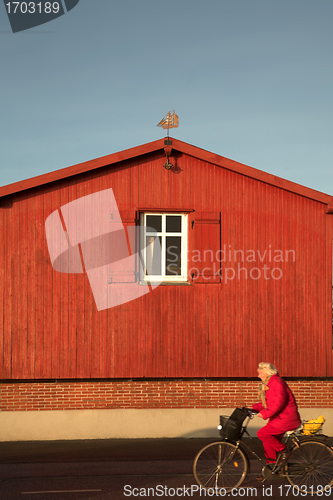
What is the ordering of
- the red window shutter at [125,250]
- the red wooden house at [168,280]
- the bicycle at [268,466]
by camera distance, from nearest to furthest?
1. the bicycle at [268,466]
2. the red wooden house at [168,280]
3. the red window shutter at [125,250]

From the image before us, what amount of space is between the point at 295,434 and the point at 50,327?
5921 mm

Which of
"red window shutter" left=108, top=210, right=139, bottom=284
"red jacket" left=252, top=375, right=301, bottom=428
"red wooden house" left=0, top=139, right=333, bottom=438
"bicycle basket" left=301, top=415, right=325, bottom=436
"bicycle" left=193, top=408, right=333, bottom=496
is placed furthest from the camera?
"red window shutter" left=108, top=210, right=139, bottom=284

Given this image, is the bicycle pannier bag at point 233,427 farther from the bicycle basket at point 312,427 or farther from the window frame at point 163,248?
the window frame at point 163,248

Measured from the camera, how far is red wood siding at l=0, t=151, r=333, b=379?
1008 cm

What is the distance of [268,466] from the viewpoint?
6059mm

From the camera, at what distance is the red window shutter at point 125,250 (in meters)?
10.2

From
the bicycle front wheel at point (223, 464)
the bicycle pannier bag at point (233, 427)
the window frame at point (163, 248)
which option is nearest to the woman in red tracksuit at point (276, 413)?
the bicycle pannier bag at point (233, 427)

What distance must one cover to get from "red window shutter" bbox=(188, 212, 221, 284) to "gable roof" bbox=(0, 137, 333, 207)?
123cm

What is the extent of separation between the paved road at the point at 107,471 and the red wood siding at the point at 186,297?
1.51 meters

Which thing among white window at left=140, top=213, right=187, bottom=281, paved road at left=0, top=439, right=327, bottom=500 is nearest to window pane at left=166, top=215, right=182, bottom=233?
white window at left=140, top=213, right=187, bottom=281

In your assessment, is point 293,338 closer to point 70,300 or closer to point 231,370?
point 231,370

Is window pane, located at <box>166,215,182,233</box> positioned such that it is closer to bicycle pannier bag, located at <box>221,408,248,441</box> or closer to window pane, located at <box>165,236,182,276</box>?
window pane, located at <box>165,236,182,276</box>

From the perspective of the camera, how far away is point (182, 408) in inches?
393

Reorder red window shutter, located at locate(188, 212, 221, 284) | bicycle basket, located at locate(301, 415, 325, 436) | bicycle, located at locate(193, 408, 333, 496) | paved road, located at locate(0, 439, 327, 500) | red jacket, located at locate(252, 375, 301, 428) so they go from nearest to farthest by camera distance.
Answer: red jacket, located at locate(252, 375, 301, 428) < bicycle, located at locate(193, 408, 333, 496) < bicycle basket, located at locate(301, 415, 325, 436) < paved road, located at locate(0, 439, 327, 500) < red window shutter, located at locate(188, 212, 221, 284)
